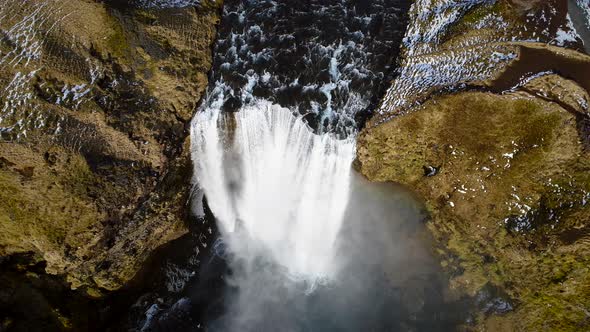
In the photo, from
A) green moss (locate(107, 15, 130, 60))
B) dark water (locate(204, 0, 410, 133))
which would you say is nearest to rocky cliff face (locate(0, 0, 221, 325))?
green moss (locate(107, 15, 130, 60))

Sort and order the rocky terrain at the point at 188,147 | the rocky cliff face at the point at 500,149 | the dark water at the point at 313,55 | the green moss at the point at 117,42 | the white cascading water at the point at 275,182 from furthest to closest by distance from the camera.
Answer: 1. the dark water at the point at 313,55
2. the white cascading water at the point at 275,182
3. the green moss at the point at 117,42
4. the rocky cliff face at the point at 500,149
5. the rocky terrain at the point at 188,147

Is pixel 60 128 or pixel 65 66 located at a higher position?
pixel 65 66

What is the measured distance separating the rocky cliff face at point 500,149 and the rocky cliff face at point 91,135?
5992 millimetres

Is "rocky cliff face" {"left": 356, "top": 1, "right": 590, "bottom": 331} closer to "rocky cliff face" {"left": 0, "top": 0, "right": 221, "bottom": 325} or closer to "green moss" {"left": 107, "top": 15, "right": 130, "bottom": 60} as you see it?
"rocky cliff face" {"left": 0, "top": 0, "right": 221, "bottom": 325}

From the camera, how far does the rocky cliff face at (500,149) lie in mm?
10180

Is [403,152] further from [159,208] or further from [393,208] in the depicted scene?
[159,208]

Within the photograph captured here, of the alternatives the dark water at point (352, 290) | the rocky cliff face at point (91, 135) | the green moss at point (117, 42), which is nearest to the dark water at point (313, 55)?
the rocky cliff face at point (91, 135)

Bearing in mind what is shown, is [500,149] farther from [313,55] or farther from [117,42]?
[117,42]

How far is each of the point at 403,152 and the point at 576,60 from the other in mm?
5472

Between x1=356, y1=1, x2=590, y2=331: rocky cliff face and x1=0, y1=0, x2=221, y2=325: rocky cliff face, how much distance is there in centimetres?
599

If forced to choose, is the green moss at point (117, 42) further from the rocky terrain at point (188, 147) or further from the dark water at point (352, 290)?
the dark water at point (352, 290)

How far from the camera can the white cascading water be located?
11.4 m

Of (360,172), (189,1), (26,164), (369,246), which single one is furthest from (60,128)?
(369,246)

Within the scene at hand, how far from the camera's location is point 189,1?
40.1 ft
